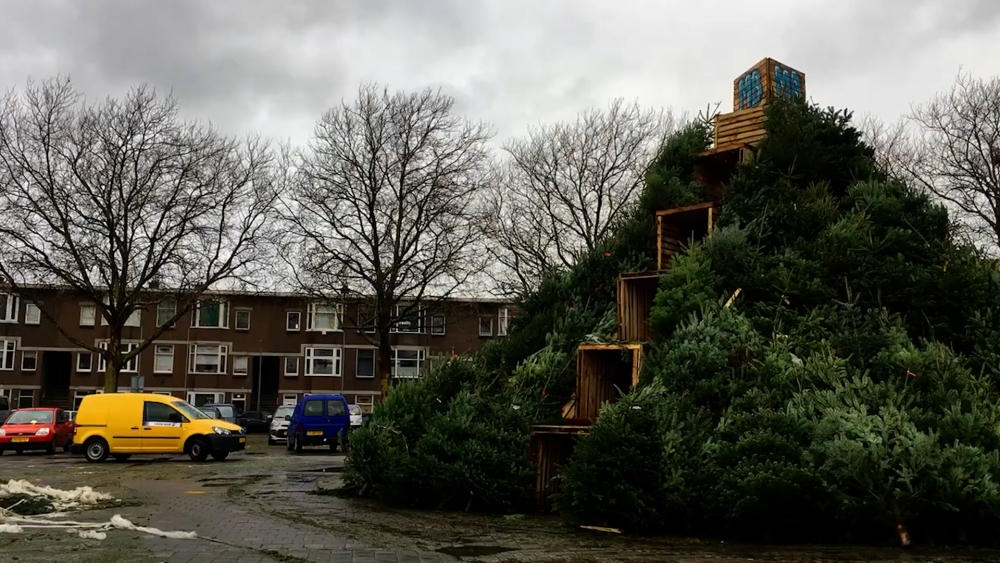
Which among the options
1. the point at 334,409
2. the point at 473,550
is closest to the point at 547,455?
the point at 473,550

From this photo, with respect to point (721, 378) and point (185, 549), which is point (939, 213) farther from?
point (185, 549)

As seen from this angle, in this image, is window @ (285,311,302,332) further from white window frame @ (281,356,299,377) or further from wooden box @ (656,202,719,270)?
wooden box @ (656,202,719,270)

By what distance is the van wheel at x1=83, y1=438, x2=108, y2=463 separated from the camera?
22922mm

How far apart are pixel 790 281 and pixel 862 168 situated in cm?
324

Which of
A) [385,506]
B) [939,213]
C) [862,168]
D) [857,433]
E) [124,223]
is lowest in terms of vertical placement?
[385,506]

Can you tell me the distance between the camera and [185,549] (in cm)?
920

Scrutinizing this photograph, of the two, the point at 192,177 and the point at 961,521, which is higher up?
the point at 192,177

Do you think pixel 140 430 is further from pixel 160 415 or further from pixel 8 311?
pixel 8 311

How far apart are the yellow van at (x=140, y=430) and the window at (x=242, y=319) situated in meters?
32.3

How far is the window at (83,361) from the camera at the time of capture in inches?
2132

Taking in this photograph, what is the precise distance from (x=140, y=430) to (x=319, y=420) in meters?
6.37

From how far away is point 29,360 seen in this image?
53.4 meters

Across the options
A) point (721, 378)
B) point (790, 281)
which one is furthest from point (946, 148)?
point (721, 378)

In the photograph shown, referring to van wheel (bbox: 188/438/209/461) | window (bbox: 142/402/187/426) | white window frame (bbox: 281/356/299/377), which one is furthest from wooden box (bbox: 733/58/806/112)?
white window frame (bbox: 281/356/299/377)
